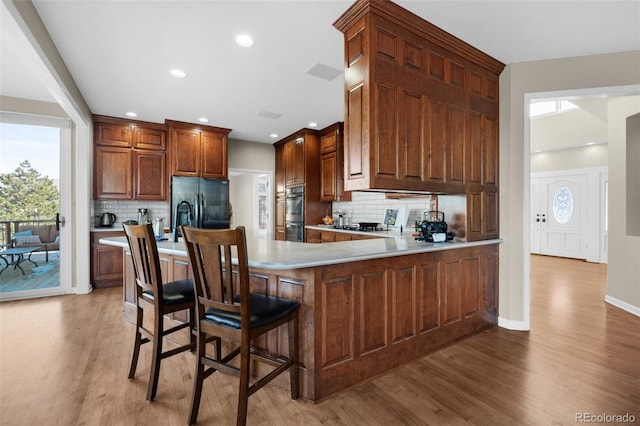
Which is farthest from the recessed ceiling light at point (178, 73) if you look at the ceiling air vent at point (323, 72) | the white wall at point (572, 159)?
the white wall at point (572, 159)

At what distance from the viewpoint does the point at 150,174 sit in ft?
17.0

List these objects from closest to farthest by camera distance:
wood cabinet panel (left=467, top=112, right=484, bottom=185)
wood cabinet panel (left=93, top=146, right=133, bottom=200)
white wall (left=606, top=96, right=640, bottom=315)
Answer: wood cabinet panel (left=467, top=112, right=484, bottom=185) → white wall (left=606, top=96, right=640, bottom=315) → wood cabinet panel (left=93, top=146, right=133, bottom=200)

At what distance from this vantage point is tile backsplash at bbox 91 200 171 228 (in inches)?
198

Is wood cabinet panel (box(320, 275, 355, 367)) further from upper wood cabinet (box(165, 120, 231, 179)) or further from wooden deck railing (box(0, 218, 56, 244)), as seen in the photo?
wooden deck railing (box(0, 218, 56, 244))

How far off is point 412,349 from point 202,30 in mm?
3059

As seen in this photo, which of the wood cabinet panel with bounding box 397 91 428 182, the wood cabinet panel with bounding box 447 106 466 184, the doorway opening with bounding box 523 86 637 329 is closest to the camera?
the wood cabinet panel with bounding box 397 91 428 182

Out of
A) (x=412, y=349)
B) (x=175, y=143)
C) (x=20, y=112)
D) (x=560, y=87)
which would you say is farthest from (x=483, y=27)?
(x=20, y=112)

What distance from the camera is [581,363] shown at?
7.75ft

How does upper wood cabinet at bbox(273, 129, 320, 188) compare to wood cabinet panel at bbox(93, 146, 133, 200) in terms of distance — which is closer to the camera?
wood cabinet panel at bbox(93, 146, 133, 200)

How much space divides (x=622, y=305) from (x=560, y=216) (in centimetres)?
465

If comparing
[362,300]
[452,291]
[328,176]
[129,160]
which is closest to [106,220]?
[129,160]

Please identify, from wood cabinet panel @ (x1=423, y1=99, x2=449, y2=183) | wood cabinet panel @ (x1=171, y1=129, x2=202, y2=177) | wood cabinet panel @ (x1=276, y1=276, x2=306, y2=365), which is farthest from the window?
wood cabinet panel @ (x1=276, y1=276, x2=306, y2=365)

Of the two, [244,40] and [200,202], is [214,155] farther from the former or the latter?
[244,40]

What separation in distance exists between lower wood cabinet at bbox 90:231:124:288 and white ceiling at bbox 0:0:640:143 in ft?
6.71
